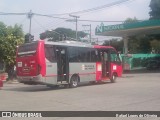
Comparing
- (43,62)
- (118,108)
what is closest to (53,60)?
(43,62)

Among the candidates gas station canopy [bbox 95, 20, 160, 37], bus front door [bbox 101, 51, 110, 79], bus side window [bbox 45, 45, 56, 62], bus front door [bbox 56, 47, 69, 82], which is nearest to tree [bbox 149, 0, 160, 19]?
gas station canopy [bbox 95, 20, 160, 37]

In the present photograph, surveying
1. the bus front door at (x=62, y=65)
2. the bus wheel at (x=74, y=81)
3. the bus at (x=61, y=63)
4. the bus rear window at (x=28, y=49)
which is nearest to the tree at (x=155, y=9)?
the bus at (x=61, y=63)

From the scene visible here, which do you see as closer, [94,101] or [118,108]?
[118,108]

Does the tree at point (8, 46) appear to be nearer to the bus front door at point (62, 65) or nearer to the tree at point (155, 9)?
the bus front door at point (62, 65)

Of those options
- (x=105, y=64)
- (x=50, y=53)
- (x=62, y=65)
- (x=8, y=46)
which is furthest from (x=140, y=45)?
(x=50, y=53)

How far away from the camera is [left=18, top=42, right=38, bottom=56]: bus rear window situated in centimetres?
1975

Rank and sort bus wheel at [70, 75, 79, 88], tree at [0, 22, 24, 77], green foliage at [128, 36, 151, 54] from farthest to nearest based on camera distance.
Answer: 1. green foliage at [128, 36, 151, 54]
2. tree at [0, 22, 24, 77]
3. bus wheel at [70, 75, 79, 88]

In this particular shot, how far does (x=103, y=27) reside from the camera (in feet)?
150

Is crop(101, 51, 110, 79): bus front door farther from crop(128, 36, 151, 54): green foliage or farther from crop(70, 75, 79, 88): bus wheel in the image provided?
crop(128, 36, 151, 54): green foliage

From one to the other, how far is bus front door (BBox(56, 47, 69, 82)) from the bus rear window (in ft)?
5.40

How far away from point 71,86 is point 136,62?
130 feet

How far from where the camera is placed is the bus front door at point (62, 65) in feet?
68.1

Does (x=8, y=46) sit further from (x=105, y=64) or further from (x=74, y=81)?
(x=74, y=81)

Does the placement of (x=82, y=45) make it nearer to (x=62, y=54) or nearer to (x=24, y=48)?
(x=62, y=54)
